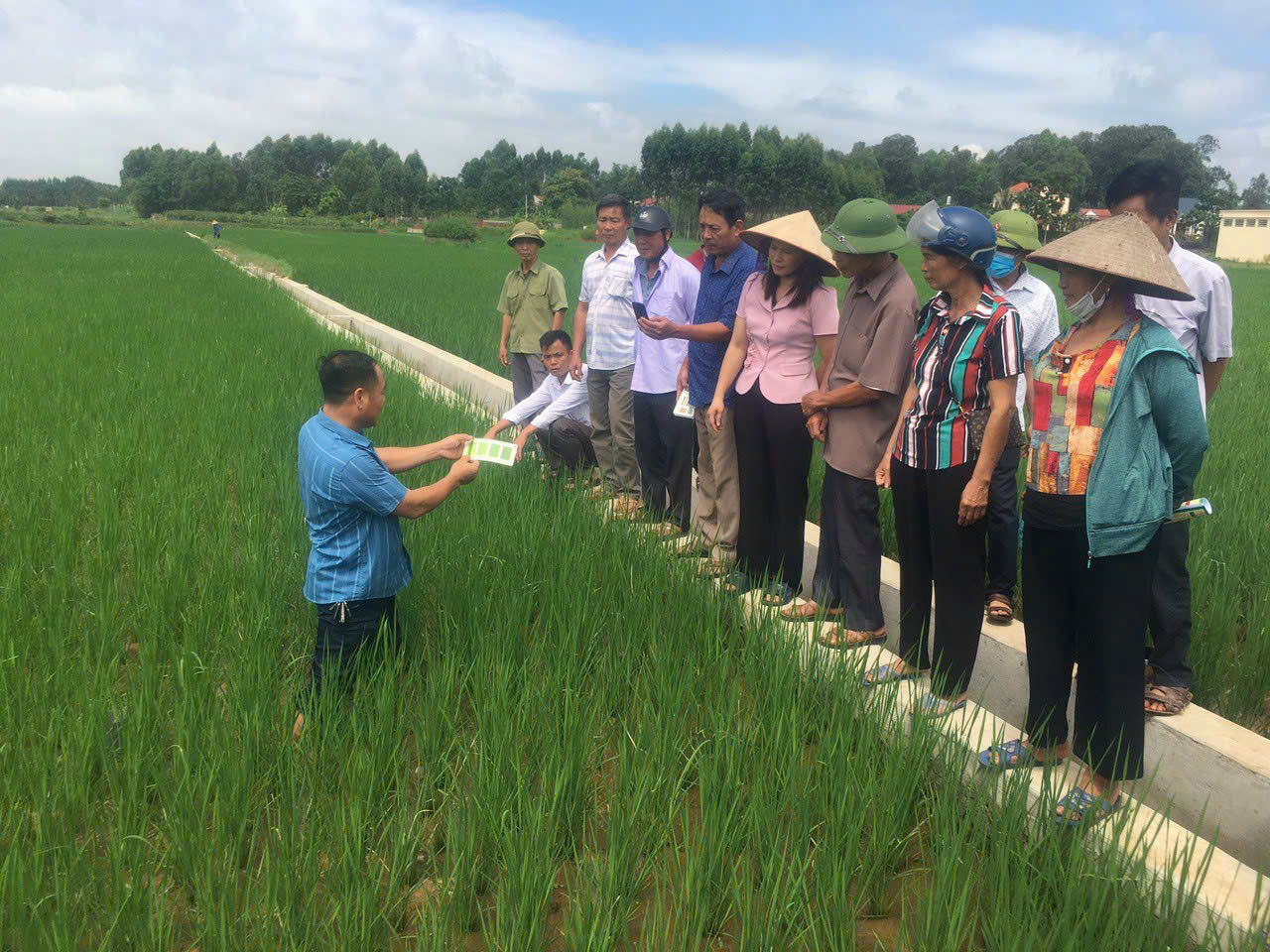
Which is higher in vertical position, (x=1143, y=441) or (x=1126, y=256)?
(x=1126, y=256)

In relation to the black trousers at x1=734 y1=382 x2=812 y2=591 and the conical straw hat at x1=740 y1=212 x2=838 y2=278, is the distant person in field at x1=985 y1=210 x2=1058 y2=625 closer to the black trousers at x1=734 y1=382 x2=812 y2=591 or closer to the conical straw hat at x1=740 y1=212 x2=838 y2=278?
the conical straw hat at x1=740 y1=212 x2=838 y2=278

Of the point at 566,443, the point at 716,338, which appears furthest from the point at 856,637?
the point at 566,443

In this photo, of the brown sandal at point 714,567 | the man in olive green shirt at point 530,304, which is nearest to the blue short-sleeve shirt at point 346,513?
the brown sandal at point 714,567

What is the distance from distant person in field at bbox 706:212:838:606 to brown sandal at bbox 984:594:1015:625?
2.20ft

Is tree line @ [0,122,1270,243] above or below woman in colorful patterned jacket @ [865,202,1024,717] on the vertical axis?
above

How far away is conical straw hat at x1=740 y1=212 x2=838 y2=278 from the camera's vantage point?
10.5 ft

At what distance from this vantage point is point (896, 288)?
9.55 feet

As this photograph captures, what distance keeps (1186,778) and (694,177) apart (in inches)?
2673

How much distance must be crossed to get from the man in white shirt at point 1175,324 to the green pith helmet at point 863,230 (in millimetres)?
719

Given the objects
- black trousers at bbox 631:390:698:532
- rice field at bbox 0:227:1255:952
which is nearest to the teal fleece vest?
rice field at bbox 0:227:1255:952

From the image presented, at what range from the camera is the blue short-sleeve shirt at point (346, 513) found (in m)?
2.48

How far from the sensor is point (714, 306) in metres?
3.87

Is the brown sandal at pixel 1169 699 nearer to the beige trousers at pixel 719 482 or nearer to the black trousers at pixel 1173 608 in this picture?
the black trousers at pixel 1173 608

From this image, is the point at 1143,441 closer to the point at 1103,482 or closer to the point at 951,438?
the point at 1103,482
